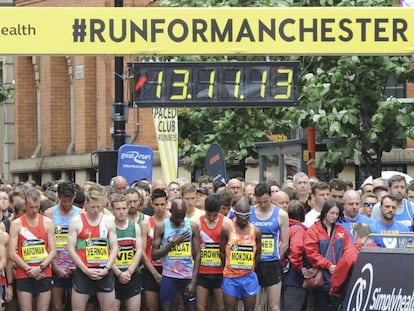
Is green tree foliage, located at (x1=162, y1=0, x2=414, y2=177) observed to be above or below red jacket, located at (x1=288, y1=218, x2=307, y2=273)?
above

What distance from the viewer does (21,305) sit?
1853 cm

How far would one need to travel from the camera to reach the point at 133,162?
25.8 meters

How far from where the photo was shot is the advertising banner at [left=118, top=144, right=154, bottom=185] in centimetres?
2562

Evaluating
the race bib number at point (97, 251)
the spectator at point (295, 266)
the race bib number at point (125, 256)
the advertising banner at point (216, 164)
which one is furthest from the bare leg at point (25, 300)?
the advertising banner at point (216, 164)

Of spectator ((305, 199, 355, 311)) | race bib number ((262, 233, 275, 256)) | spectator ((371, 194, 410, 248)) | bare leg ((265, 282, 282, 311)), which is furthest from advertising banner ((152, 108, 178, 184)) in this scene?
spectator ((305, 199, 355, 311))

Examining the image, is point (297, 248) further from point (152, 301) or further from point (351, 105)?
point (351, 105)

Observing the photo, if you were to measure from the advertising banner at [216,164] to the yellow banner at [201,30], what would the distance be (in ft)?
13.2

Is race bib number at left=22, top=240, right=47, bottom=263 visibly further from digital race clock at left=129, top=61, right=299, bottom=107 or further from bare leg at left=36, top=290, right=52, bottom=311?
digital race clock at left=129, top=61, right=299, bottom=107

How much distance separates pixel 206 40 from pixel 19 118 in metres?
32.4

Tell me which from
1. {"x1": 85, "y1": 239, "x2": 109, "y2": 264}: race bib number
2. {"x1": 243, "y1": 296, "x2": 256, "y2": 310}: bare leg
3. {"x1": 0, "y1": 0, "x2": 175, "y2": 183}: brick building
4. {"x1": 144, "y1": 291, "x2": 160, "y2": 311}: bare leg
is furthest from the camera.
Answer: {"x1": 0, "y1": 0, "x2": 175, "y2": 183}: brick building

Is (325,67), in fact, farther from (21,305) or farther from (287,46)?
(21,305)

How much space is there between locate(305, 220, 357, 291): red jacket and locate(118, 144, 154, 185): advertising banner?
7.97 metres

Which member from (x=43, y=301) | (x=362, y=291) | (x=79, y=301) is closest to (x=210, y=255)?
(x=79, y=301)

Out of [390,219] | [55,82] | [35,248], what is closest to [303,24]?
[390,219]
